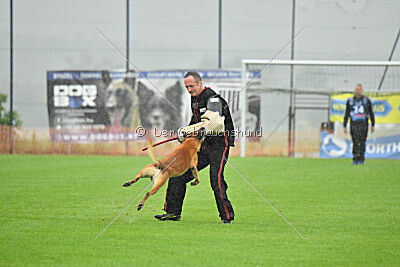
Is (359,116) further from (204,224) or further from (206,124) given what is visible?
(206,124)

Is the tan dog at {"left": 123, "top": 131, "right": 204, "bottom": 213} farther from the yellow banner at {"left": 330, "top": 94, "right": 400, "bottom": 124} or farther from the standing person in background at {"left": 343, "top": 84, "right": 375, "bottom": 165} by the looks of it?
the yellow banner at {"left": 330, "top": 94, "right": 400, "bottom": 124}

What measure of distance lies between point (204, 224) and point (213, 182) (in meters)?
0.51

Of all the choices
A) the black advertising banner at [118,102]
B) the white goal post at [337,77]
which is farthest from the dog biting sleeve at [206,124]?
the black advertising banner at [118,102]

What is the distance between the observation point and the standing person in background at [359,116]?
1997 centimetres

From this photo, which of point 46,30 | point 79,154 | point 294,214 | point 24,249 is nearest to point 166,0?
point 46,30

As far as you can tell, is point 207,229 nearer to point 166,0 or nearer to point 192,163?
point 192,163

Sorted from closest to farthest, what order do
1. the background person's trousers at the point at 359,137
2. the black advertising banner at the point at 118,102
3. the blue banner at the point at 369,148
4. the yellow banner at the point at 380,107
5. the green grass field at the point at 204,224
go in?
the green grass field at the point at 204,224, the background person's trousers at the point at 359,137, the blue banner at the point at 369,148, the yellow banner at the point at 380,107, the black advertising banner at the point at 118,102

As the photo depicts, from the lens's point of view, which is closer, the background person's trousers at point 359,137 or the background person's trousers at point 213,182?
the background person's trousers at point 213,182

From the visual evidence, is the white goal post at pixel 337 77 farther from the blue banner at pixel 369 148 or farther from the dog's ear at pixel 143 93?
the dog's ear at pixel 143 93

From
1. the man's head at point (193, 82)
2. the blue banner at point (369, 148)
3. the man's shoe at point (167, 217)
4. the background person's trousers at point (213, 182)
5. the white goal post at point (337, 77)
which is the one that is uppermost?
the white goal post at point (337, 77)

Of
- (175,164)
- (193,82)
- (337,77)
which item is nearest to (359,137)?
(337,77)

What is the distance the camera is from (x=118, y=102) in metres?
25.2

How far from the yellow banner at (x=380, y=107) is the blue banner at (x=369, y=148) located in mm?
626

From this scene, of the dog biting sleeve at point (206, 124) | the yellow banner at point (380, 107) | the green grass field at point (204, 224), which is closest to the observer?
the green grass field at point (204, 224)
